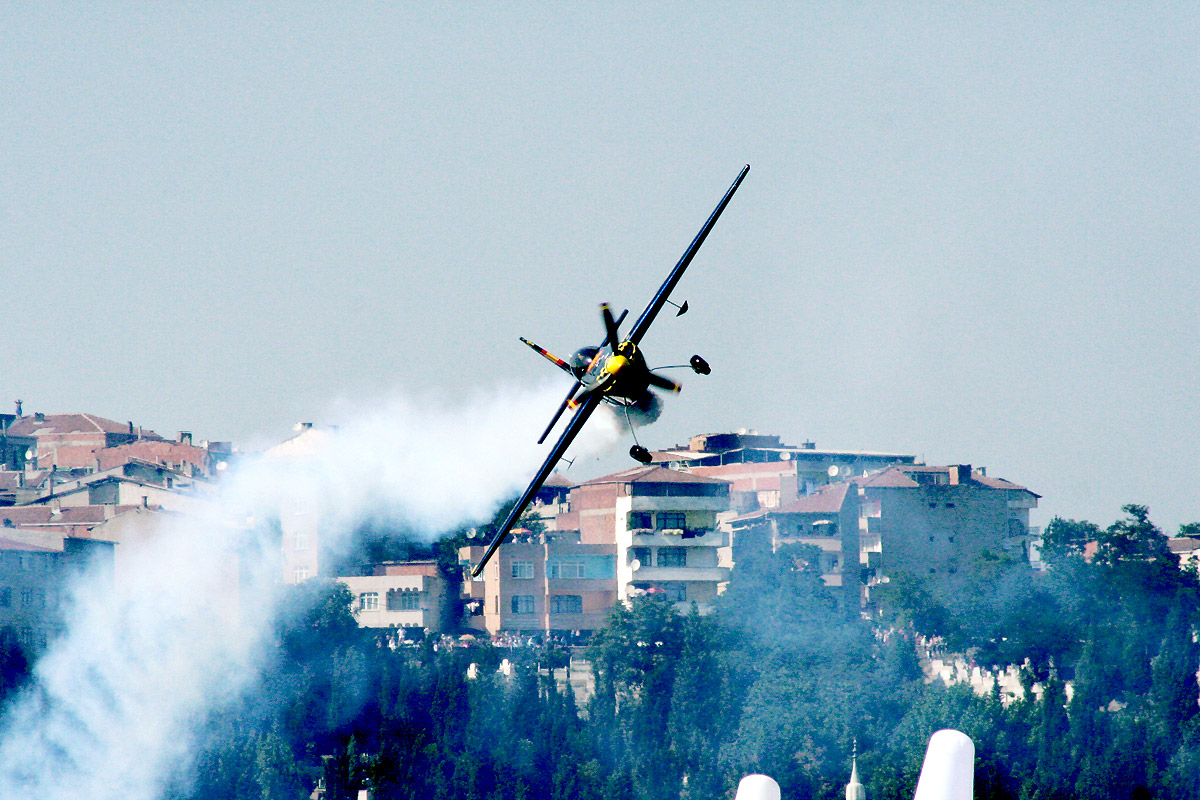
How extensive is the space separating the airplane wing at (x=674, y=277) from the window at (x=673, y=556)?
77247mm

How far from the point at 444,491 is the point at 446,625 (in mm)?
42813

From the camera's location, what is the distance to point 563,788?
89000 mm

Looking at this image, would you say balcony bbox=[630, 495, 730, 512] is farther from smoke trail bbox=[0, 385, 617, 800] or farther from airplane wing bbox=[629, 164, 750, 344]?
airplane wing bbox=[629, 164, 750, 344]

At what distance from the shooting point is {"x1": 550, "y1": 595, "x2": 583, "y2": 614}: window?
110 metres

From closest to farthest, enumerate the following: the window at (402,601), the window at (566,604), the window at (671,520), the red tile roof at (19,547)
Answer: the red tile roof at (19,547)
the window at (402,601)
the window at (566,604)
the window at (671,520)

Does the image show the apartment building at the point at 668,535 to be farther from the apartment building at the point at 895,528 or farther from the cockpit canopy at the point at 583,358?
the cockpit canopy at the point at 583,358

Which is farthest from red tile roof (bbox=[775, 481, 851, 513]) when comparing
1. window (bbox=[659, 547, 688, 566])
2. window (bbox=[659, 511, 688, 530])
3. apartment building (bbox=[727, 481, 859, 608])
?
window (bbox=[659, 547, 688, 566])

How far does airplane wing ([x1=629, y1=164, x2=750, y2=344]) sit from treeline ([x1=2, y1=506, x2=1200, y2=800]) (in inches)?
2151

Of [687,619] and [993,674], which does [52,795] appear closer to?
[687,619]

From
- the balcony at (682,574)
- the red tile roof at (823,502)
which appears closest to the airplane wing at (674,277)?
the balcony at (682,574)

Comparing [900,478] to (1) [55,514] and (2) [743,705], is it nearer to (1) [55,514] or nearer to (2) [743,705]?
(2) [743,705]

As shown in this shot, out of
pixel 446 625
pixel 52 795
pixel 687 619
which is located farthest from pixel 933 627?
pixel 52 795

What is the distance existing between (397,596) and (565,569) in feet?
36.3

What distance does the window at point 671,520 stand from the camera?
11406 centimetres
